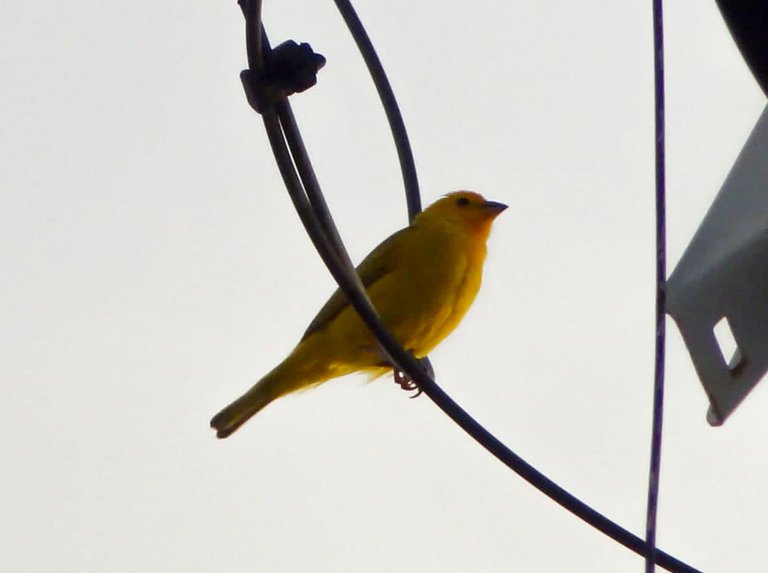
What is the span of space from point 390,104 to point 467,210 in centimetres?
343

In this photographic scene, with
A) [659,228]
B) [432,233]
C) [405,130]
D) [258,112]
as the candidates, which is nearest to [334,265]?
[258,112]

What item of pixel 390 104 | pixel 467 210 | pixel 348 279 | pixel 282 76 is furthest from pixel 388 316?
pixel 282 76

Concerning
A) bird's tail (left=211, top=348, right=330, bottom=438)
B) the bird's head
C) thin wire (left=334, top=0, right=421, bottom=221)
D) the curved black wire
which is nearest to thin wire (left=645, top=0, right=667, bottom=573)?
the curved black wire

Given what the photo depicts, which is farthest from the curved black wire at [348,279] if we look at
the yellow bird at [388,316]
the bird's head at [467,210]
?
the bird's head at [467,210]

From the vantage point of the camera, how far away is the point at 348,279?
2232 mm

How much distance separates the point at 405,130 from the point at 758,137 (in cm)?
126

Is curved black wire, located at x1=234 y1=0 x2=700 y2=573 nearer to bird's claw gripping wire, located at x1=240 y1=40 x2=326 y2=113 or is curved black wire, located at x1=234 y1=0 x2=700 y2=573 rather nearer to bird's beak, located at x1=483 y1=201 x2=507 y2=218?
bird's claw gripping wire, located at x1=240 y1=40 x2=326 y2=113

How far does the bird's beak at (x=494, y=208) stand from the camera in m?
6.77

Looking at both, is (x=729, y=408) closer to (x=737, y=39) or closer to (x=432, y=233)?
(x=737, y=39)

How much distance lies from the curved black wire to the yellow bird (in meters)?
2.97

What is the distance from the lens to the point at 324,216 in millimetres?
2158

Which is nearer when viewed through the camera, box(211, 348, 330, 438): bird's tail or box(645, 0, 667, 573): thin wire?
box(645, 0, 667, 573): thin wire

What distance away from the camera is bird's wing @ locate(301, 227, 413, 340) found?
5.52m

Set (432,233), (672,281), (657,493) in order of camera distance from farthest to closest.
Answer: (432,233), (672,281), (657,493)
